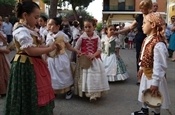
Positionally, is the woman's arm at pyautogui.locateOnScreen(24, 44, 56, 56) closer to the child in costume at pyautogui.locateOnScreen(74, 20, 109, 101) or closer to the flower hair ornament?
the flower hair ornament

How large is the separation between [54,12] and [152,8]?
7.04 metres

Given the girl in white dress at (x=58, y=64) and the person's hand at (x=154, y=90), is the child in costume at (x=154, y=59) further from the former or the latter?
the girl in white dress at (x=58, y=64)

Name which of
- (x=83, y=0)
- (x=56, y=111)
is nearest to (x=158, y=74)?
(x=56, y=111)

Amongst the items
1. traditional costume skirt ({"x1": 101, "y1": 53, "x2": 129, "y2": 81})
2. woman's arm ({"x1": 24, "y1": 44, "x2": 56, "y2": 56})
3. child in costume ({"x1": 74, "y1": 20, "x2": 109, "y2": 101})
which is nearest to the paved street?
child in costume ({"x1": 74, "y1": 20, "x2": 109, "y2": 101})

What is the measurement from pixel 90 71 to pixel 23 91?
2.25 meters

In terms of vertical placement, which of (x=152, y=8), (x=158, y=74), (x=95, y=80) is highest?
(x=152, y=8)

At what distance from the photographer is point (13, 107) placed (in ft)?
11.8

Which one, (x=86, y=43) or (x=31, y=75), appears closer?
(x=31, y=75)

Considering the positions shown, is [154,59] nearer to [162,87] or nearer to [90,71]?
[162,87]

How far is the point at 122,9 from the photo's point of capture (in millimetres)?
42938

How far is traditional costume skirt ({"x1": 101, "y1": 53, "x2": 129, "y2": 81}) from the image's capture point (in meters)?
Answer: 7.59

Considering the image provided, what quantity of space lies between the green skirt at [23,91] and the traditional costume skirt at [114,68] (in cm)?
414

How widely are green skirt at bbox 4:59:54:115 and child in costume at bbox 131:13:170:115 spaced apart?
1.39 m

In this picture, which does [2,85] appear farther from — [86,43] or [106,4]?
[106,4]
